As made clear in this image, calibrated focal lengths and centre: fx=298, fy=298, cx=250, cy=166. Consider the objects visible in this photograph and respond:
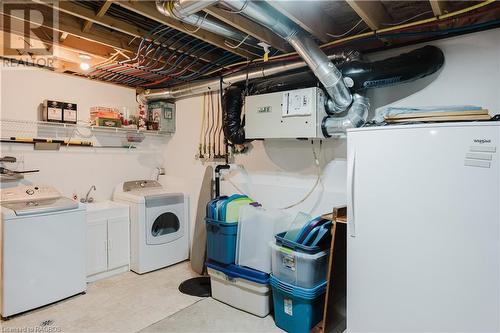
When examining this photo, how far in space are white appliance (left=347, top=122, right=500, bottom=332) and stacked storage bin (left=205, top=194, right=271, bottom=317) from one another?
83 cm

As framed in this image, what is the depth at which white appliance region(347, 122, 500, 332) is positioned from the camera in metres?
1.65

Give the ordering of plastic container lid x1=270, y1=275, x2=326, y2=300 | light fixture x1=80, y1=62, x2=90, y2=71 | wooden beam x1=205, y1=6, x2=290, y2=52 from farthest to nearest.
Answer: light fixture x1=80, y1=62, x2=90, y2=71
plastic container lid x1=270, y1=275, x2=326, y2=300
wooden beam x1=205, y1=6, x2=290, y2=52

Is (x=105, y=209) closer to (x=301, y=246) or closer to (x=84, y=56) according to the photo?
(x=84, y=56)

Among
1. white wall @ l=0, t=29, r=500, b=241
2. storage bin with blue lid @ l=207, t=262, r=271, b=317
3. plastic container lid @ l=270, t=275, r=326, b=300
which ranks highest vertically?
white wall @ l=0, t=29, r=500, b=241

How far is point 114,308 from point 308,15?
3.08 m

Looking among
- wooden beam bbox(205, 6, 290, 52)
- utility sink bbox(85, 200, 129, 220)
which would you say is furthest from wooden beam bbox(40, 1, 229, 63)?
utility sink bbox(85, 200, 129, 220)

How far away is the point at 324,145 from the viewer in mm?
2959

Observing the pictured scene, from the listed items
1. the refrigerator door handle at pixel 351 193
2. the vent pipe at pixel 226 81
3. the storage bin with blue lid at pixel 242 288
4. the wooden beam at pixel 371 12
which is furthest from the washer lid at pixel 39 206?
the wooden beam at pixel 371 12

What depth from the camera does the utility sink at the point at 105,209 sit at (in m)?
3.39

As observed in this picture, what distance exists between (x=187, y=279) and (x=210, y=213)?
995mm

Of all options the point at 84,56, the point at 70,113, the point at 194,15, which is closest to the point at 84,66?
the point at 84,56

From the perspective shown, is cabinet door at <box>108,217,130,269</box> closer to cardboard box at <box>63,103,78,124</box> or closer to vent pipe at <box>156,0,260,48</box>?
cardboard box at <box>63,103,78,124</box>

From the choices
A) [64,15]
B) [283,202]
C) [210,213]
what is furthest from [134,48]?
[283,202]

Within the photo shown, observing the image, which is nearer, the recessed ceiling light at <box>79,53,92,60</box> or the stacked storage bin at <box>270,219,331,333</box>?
the stacked storage bin at <box>270,219,331,333</box>
